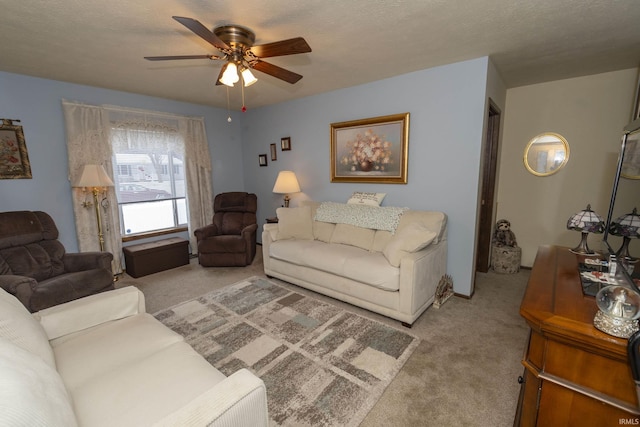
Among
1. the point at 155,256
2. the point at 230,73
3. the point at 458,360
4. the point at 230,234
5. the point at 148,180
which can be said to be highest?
the point at 230,73

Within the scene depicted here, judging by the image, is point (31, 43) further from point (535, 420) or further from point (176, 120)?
point (535, 420)

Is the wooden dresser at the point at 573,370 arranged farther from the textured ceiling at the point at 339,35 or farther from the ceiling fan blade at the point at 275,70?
the ceiling fan blade at the point at 275,70

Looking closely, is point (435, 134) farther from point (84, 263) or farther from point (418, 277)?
point (84, 263)

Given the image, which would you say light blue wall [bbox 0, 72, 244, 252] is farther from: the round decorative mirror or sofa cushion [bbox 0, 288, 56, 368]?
the round decorative mirror

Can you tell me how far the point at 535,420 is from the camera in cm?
106

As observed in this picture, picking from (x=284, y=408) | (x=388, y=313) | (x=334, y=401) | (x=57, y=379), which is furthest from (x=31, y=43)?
(x=388, y=313)

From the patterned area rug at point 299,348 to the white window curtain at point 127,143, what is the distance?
1.83m

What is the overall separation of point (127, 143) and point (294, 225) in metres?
2.59

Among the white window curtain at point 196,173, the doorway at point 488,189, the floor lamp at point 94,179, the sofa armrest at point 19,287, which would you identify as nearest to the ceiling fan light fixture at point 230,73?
the sofa armrest at point 19,287

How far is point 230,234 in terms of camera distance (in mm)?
4434

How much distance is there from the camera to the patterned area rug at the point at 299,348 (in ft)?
5.49

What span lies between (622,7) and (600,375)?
227 cm

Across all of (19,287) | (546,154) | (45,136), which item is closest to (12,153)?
(45,136)

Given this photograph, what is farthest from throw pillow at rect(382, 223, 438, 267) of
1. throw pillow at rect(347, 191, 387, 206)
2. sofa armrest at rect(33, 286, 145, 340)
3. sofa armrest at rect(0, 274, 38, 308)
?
sofa armrest at rect(0, 274, 38, 308)
